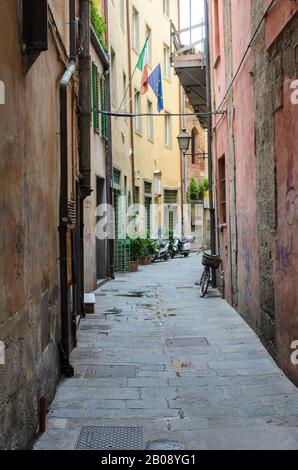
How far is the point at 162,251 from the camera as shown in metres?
24.4

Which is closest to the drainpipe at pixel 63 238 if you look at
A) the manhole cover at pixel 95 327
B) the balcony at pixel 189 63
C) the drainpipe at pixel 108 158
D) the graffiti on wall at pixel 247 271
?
the manhole cover at pixel 95 327

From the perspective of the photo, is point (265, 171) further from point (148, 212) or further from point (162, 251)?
point (148, 212)

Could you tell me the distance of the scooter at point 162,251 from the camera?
23.5m

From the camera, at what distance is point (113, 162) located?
16578 mm

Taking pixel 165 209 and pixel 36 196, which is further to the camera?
pixel 165 209

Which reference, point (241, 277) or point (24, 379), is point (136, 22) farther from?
point (24, 379)

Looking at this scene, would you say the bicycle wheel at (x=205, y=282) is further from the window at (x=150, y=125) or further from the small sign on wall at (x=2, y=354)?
the window at (x=150, y=125)

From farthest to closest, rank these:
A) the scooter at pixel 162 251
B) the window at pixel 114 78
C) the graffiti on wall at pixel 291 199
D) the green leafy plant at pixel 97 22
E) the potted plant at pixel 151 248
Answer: the scooter at pixel 162 251
the potted plant at pixel 151 248
the window at pixel 114 78
the green leafy plant at pixel 97 22
the graffiti on wall at pixel 291 199

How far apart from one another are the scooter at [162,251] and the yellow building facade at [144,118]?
61cm

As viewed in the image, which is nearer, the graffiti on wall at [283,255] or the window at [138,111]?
the graffiti on wall at [283,255]

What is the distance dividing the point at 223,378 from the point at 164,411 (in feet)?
3.75

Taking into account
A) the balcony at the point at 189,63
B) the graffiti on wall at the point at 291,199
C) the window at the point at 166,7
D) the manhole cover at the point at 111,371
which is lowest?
the manhole cover at the point at 111,371

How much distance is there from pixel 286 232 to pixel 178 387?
6.01ft
